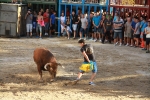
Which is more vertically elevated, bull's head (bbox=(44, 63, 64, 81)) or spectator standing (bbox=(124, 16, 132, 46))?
spectator standing (bbox=(124, 16, 132, 46))

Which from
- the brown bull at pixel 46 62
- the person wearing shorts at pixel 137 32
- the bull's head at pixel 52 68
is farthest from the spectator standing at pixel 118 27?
the bull's head at pixel 52 68

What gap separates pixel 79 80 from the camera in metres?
11.5

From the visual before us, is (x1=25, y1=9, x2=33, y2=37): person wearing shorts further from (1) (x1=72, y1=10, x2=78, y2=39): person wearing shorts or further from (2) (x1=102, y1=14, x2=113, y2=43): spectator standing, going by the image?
(2) (x1=102, y1=14, x2=113, y2=43): spectator standing

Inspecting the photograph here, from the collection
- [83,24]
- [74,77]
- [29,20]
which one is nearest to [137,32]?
[83,24]

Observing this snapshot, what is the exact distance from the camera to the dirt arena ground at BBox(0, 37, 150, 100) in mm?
9742

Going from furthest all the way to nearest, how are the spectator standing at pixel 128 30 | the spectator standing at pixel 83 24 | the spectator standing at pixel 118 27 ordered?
the spectator standing at pixel 83 24, the spectator standing at pixel 118 27, the spectator standing at pixel 128 30

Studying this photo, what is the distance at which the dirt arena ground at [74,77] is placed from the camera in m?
9.74

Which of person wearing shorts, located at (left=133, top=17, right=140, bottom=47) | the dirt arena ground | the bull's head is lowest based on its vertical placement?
the dirt arena ground

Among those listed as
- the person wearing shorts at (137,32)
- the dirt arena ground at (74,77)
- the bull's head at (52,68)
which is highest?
the person wearing shorts at (137,32)

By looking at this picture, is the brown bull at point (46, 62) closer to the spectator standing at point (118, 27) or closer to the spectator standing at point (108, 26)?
the spectator standing at point (118, 27)

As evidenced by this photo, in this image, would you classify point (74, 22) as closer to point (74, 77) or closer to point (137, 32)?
point (137, 32)

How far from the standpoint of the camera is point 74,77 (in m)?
11.9

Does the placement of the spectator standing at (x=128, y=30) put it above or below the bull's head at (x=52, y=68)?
above

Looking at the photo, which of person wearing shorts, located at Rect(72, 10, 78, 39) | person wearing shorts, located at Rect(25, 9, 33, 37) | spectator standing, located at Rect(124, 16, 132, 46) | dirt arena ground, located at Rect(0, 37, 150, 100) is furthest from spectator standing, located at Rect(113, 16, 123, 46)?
person wearing shorts, located at Rect(25, 9, 33, 37)
